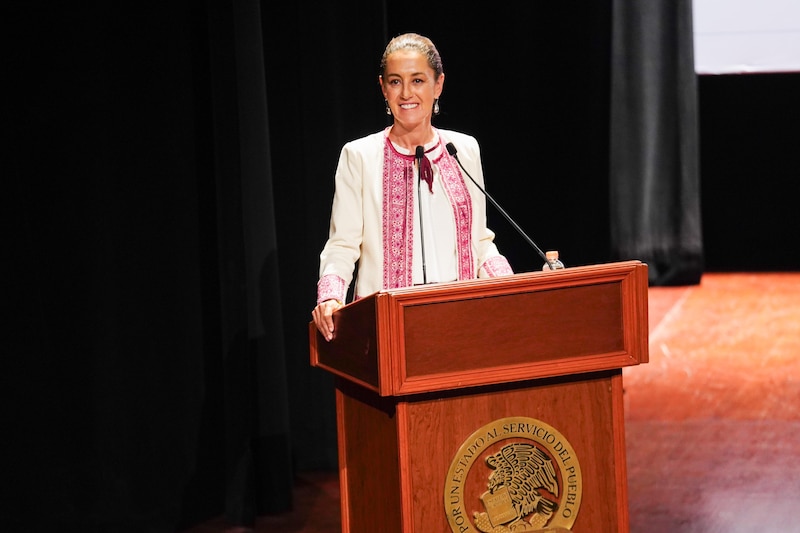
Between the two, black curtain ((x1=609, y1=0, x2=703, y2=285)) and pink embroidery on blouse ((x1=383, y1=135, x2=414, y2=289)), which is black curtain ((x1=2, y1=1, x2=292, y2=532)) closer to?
pink embroidery on blouse ((x1=383, y1=135, x2=414, y2=289))

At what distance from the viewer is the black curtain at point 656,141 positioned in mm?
7320

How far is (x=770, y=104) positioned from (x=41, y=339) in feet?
19.5

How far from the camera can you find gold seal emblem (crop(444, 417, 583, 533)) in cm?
214

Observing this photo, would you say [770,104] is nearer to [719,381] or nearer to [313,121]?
[719,381]

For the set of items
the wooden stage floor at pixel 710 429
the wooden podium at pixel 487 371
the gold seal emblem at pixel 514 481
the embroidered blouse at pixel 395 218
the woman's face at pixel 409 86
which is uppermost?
the woman's face at pixel 409 86

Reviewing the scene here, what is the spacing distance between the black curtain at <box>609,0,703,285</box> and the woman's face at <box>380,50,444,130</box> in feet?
16.0

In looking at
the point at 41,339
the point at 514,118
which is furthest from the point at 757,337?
the point at 41,339

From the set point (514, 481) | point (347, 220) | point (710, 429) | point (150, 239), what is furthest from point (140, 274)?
point (710, 429)

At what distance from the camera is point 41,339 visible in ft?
10.9

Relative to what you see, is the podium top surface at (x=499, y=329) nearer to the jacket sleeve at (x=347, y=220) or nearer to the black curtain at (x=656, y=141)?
the jacket sleeve at (x=347, y=220)

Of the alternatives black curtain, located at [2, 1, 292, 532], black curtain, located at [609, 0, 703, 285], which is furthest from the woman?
black curtain, located at [609, 0, 703, 285]

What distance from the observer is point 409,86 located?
2428mm

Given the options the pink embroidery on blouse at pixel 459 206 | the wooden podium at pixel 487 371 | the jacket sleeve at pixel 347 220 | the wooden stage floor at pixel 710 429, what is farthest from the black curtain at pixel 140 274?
the wooden podium at pixel 487 371

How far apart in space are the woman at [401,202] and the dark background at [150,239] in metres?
1.14
